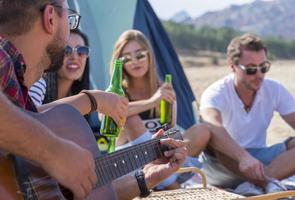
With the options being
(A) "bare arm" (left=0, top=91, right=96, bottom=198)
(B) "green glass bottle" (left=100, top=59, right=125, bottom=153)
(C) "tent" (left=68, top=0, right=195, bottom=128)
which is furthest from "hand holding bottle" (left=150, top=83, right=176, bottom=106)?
(A) "bare arm" (left=0, top=91, right=96, bottom=198)

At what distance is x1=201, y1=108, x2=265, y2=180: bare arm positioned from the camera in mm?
3492

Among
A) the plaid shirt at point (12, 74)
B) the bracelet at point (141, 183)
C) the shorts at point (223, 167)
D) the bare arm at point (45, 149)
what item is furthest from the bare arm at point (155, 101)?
the bare arm at point (45, 149)

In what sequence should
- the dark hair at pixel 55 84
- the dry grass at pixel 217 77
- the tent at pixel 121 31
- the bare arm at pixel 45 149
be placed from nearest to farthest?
the bare arm at pixel 45 149 < the dark hair at pixel 55 84 < the tent at pixel 121 31 < the dry grass at pixel 217 77

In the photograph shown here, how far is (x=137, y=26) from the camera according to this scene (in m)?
5.20

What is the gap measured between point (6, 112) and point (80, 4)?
3.72 m

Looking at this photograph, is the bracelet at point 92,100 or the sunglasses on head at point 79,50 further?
the sunglasses on head at point 79,50

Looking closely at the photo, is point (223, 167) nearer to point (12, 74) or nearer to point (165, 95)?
point (165, 95)

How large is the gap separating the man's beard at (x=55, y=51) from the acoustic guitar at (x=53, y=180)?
123mm

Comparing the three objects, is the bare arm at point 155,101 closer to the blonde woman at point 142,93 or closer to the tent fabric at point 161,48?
the blonde woman at point 142,93

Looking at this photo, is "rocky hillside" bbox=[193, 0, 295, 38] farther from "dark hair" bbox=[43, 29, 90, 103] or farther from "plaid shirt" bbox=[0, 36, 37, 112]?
"plaid shirt" bbox=[0, 36, 37, 112]

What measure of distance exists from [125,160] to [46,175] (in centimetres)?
42

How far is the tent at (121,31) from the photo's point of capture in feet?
16.7

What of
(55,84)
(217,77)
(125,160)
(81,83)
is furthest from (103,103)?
(217,77)

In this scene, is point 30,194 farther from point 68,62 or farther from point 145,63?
point 145,63
